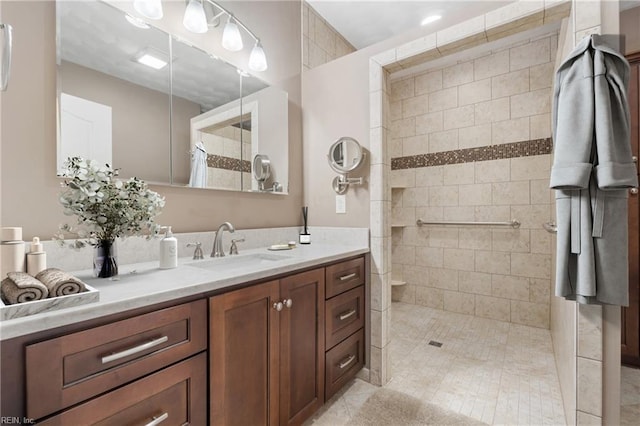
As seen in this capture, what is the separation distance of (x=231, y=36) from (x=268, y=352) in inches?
71.1

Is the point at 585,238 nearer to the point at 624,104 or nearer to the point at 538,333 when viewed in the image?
the point at 624,104

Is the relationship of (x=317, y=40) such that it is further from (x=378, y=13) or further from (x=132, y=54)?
(x=132, y=54)

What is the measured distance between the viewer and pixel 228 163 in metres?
1.85

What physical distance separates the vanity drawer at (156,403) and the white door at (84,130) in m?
0.93

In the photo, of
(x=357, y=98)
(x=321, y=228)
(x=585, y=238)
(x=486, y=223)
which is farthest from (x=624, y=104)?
(x=486, y=223)

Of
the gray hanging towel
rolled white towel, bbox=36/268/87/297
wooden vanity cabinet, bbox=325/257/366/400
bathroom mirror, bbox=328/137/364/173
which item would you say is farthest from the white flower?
the gray hanging towel

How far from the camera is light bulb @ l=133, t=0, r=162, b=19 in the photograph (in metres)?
1.40

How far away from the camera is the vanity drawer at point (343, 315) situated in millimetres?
1611

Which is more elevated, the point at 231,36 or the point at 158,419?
the point at 231,36

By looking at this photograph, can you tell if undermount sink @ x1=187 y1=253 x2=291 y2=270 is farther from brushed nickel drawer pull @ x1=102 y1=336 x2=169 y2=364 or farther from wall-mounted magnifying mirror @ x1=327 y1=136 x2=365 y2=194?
wall-mounted magnifying mirror @ x1=327 y1=136 x2=365 y2=194

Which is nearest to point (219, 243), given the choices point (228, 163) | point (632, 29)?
point (228, 163)

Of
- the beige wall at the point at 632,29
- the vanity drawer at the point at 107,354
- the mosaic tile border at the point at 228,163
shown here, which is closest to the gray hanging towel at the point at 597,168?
the beige wall at the point at 632,29

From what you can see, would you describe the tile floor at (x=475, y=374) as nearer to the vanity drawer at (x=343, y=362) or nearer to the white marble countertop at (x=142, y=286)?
the vanity drawer at (x=343, y=362)

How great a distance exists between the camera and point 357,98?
6.69 feet
